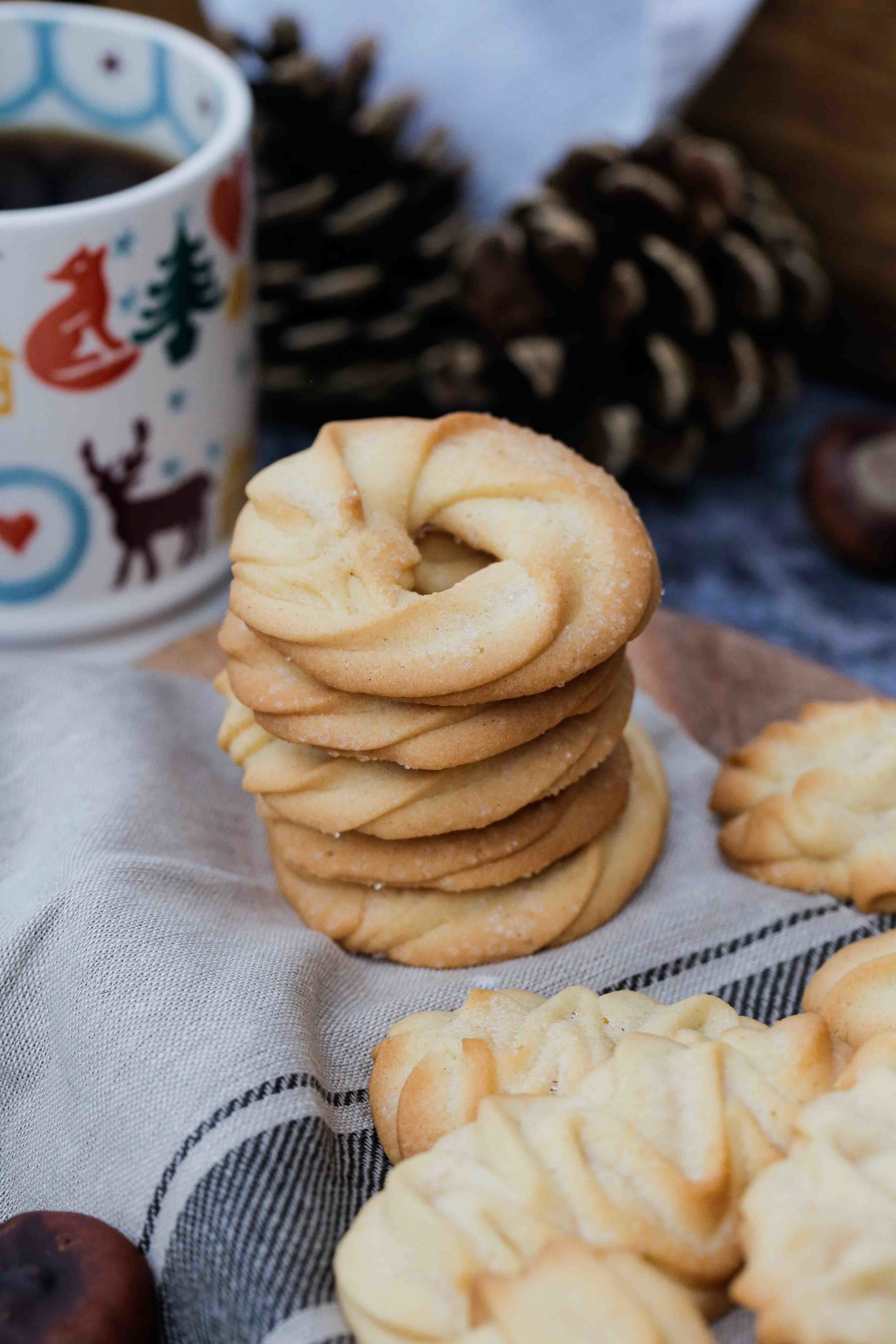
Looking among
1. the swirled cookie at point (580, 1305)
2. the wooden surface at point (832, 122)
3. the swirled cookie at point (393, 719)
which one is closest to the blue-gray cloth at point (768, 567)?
the wooden surface at point (832, 122)

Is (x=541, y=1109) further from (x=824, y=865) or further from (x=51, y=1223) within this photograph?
(x=824, y=865)

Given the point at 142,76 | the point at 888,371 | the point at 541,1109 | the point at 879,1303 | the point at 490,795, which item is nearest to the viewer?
the point at 879,1303

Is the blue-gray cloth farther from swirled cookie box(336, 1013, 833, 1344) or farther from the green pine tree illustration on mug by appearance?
swirled cookie box(336, 1013, 833, 1344)

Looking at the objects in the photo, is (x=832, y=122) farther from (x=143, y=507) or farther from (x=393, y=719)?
(x=393, y=719)

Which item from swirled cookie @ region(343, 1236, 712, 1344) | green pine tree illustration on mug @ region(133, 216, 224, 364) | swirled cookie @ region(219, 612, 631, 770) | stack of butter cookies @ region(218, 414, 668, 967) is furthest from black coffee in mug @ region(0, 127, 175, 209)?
swirled cookie @ region(343, 1236, 712, 1344)

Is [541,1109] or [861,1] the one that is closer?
[541,1109]

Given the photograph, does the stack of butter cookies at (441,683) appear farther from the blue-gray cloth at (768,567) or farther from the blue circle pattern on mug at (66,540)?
the blue-gray cloth at (768,567)

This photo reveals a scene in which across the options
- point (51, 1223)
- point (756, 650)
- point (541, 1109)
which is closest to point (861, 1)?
point (756, 650)
